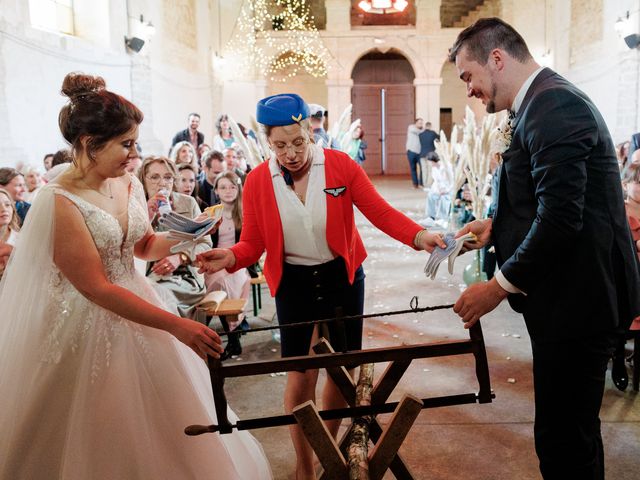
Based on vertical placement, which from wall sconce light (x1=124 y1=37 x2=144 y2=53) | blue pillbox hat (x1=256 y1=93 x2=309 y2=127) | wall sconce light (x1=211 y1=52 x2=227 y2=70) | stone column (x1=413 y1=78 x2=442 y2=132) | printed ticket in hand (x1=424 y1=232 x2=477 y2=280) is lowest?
printed ticket in hand (x1=424 y1=232 x2=477 y2=280)

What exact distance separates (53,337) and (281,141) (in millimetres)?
1185

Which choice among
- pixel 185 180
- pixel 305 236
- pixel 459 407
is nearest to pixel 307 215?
pixel 305 236

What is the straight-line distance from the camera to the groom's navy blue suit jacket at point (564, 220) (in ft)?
6.12

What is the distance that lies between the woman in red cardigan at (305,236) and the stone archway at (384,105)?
20827 mm

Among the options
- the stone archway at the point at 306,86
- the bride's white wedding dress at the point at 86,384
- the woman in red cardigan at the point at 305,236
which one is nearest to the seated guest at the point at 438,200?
the woman in red cardigan at the point at 305,236

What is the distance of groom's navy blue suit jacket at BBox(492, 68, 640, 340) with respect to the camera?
186 centimetres

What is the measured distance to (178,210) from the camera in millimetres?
5203

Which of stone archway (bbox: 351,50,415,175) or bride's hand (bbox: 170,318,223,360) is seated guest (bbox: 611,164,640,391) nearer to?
bride's hand (bbox: 170,318,223,360)

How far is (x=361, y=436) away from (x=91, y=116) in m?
1.50

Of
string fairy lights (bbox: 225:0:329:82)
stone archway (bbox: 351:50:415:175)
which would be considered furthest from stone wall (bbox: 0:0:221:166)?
stone archway (bbox: 351:50:415:175)

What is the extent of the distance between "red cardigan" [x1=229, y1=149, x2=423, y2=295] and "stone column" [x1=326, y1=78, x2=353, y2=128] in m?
17.7

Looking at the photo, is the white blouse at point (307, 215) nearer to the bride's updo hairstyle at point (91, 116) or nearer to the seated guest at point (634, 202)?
the bride's updo hairstyle at point (91, 116)

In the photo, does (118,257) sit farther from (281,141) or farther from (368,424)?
(368,424)

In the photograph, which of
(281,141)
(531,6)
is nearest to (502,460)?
(281,141)
